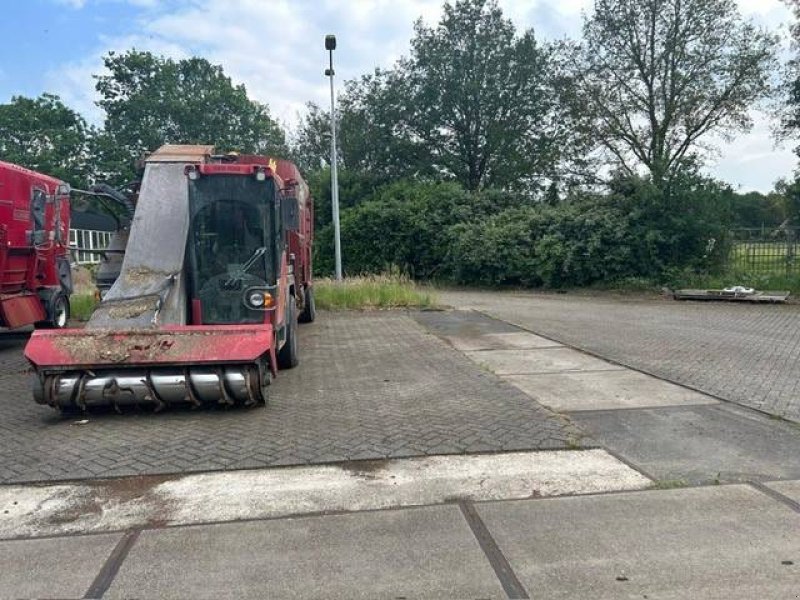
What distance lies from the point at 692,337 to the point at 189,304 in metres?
8.78

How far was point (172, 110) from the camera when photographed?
50.4m

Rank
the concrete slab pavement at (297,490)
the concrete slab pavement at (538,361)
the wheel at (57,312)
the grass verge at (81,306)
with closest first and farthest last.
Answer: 1. the concrete slab pavement at (297,490)
2. the concrete slab pavement at (538,361)
3. the wheel at (57,312)
4. the grass verge at (81,306)

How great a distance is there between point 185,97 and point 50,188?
139ft

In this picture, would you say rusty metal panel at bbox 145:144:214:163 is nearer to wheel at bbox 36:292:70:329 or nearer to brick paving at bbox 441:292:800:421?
wheel at bbox 36:292:70:329

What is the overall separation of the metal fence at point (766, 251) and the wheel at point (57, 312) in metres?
19.6

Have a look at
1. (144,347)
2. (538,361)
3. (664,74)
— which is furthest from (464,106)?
(144,347)

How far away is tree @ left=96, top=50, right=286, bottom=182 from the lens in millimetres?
50094

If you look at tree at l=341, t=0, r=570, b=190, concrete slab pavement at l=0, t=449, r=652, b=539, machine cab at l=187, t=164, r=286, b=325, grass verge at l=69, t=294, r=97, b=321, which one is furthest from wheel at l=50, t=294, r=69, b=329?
tree at l=341, t=0, r=570, b=190

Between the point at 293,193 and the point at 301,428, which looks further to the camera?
the point at 293,193

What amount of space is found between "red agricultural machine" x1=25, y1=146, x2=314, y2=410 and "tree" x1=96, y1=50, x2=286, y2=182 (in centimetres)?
4383

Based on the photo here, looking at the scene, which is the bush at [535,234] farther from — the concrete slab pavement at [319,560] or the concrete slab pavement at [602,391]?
the concrete slab pavement at [319,560]

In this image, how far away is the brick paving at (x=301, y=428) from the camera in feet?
17.9

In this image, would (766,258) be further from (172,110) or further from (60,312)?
(172,110)

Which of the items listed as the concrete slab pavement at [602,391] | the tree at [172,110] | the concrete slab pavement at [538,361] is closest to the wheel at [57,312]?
the concrete slab pavement at [538,361]
